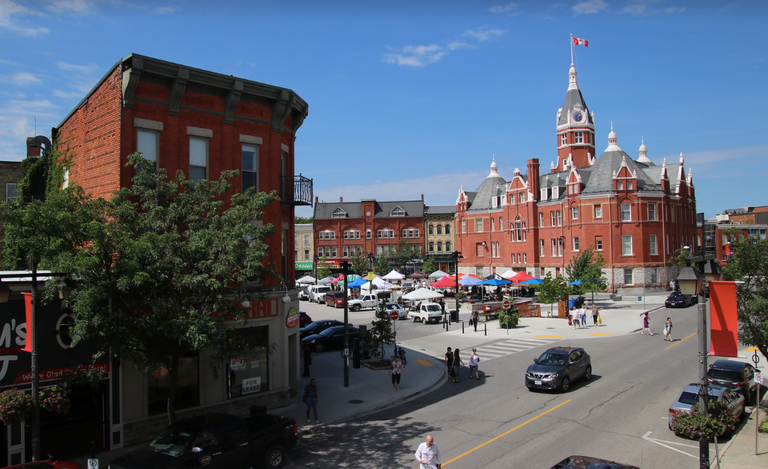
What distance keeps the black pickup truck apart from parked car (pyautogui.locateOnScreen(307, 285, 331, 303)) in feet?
135

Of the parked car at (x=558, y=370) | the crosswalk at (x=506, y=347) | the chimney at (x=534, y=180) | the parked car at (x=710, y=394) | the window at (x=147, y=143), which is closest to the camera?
the parked car at (x=710, y=394)

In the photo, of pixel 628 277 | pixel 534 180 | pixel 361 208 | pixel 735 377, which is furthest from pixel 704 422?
pixel 361 208

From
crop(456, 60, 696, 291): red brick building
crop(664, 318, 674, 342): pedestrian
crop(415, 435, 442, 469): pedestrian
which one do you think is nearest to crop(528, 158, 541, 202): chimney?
crop(456, 60, 696, 291): red brick building

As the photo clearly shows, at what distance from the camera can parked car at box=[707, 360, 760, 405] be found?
56.9 feet

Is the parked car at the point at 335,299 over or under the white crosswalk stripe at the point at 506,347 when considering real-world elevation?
over

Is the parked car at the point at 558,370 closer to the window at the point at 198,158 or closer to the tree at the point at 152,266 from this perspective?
the tree at the point at 152,266

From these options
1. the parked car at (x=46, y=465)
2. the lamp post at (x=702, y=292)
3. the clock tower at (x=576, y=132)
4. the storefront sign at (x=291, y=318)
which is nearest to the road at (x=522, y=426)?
the lamp post at (x=702, y=292)

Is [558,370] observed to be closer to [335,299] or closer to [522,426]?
[522,426]

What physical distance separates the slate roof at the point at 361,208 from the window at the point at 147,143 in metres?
75.1

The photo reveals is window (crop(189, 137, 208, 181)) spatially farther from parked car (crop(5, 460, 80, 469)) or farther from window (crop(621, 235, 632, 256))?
window (crop(621, 235, 632, 256))

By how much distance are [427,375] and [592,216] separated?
45659 millimetres

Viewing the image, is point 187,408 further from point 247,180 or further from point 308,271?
point 308,271

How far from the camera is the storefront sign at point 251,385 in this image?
682 inches

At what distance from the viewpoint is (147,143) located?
631 inches
